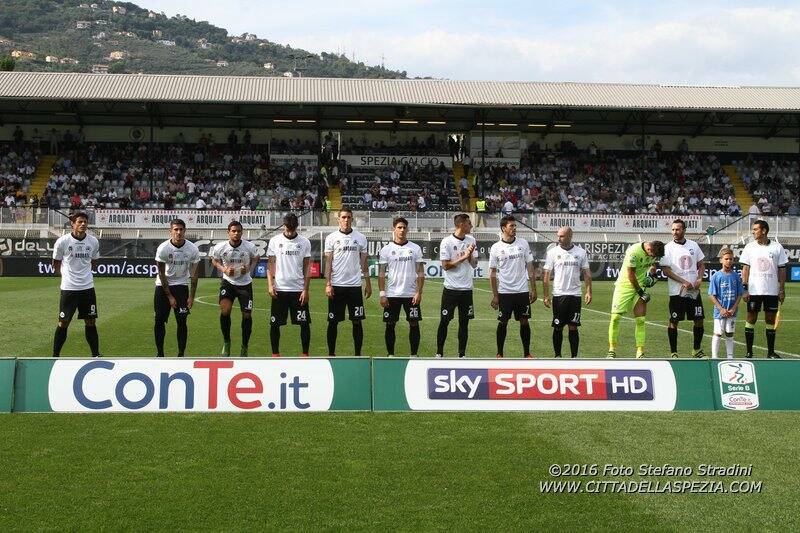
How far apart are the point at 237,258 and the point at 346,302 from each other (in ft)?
5.84

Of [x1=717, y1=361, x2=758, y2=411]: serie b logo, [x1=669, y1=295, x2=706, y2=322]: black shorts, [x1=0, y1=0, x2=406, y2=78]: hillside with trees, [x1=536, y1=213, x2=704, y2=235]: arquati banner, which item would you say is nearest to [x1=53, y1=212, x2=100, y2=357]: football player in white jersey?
[x1=717, y1=361, x2=758, y2=411]: serie b logo

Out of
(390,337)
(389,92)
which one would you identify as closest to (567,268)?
(390,337)

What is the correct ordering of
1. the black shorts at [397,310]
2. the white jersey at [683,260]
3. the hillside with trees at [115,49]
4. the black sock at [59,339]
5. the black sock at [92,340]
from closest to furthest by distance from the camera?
the black sock at [59,339] < the black sock at [92,340] < the black shorts at [397,310] < the white jersey at [683,260] < the hillside with trees at [115,49]

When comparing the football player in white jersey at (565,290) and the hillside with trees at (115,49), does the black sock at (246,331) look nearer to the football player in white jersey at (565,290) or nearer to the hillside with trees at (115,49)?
the football player in white jersey at (565,290)

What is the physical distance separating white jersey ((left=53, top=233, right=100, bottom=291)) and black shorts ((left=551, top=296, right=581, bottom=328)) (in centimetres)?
671

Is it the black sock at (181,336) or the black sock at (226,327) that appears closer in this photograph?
the black sock at (181,336)

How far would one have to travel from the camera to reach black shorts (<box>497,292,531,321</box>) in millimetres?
13469

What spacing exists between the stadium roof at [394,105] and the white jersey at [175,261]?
32688 millimetres

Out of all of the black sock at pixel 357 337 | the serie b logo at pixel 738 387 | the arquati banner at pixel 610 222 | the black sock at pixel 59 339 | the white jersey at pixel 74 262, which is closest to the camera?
the serie b logo at pixel 738 387

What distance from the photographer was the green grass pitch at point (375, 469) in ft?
21.4

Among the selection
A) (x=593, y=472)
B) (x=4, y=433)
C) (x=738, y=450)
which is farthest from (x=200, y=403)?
(x=738, y=450)

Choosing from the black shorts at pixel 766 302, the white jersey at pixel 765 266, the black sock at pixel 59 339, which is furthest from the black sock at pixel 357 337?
the black shorts at pixel 766 302

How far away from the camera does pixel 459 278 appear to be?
13469 millimetres

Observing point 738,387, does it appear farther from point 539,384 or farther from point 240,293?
point 240,293
